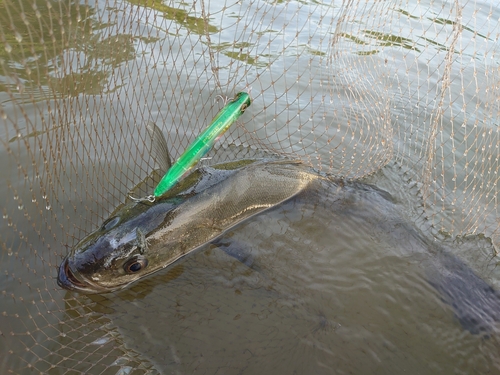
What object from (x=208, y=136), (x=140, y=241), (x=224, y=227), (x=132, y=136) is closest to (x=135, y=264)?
(x=140, y=241)

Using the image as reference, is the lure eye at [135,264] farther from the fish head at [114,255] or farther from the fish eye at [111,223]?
the fish eye at [111,223]

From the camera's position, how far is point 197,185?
3.86 meters

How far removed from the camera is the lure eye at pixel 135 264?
3.28 m

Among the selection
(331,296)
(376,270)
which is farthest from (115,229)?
(376,270)

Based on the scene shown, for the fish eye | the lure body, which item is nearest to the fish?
the fish eye

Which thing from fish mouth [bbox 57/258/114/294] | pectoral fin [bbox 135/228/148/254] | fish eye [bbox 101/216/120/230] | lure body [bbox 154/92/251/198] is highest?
lure body [bbox 154/92/251/198]

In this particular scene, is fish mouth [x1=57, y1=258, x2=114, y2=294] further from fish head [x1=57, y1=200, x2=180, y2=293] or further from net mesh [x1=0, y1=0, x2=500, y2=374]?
net mesh [x1=0, y1=0, x2=500, y2=374]

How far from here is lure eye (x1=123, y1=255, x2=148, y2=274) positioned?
328 centimetres

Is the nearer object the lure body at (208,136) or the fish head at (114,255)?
the fish head at (114,255)

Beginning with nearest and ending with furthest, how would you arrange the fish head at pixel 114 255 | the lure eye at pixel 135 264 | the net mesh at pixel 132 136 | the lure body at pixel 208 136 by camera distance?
the net mesh at pixel 132 136, the fish head at pixel 114 255, the lure eye at pixel 135 264, the lure body at pixel 208 136

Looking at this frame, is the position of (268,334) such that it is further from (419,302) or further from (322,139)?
(322,139)

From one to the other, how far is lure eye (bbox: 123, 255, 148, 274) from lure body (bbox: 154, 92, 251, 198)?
0.68 meters

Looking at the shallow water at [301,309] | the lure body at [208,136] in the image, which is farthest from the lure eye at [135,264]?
the lure body at [208,136]

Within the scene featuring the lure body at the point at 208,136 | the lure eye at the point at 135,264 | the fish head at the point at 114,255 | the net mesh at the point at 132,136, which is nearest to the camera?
the net mesh at the point at 132,136
